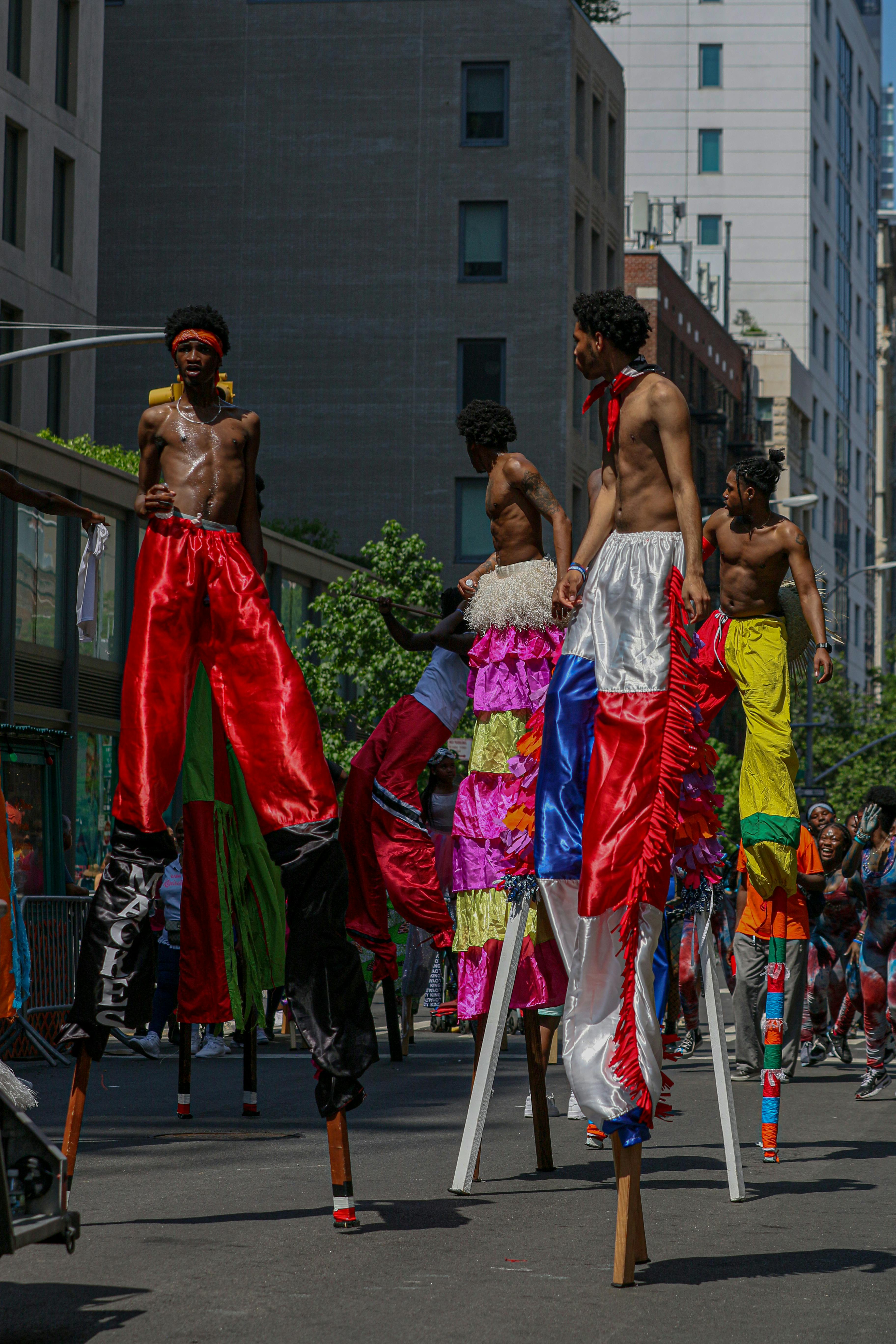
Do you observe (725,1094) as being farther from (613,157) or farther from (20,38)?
(613,157)

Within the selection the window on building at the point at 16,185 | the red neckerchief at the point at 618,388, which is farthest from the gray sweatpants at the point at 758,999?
the window on building at the point at 16,185

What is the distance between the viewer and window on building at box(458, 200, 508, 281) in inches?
1917

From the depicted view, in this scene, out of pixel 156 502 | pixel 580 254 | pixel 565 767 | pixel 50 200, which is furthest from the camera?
pixel 580 254

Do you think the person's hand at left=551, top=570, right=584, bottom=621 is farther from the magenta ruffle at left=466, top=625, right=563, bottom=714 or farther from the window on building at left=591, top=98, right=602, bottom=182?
the window on building at left=591, top=98, right=602, bottom=182

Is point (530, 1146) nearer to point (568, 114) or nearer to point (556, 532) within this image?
point (556, 532)

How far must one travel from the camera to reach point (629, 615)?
5531 millimetres

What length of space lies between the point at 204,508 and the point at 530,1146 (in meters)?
3.22

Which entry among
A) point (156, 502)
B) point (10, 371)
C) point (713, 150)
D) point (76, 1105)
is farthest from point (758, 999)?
point (713, 150)

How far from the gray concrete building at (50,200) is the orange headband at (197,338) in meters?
25.5

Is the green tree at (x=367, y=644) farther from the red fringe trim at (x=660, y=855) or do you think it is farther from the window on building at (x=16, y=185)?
the red fringe trim at (x=660, y=855)

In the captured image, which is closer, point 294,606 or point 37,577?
point 37,577

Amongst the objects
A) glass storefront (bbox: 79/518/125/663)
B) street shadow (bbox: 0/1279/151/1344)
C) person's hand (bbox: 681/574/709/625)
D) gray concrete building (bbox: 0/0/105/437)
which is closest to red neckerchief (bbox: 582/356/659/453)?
person's hand (bbox: 681/574/709/625)

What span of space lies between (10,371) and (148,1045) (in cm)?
2156

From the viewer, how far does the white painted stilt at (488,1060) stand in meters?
6.11
